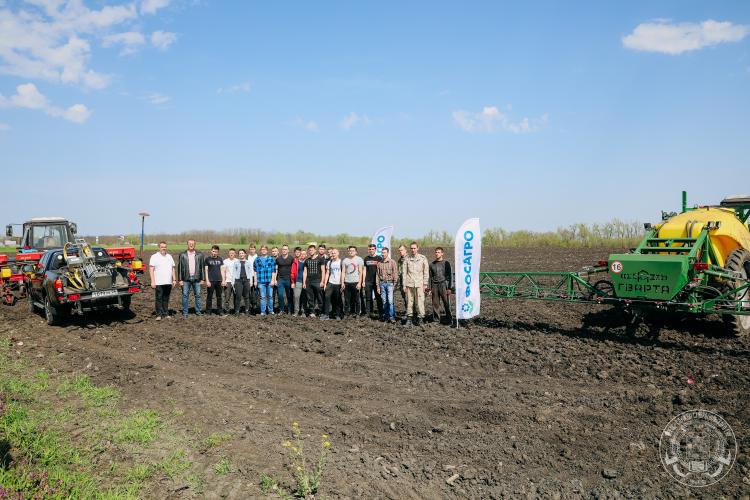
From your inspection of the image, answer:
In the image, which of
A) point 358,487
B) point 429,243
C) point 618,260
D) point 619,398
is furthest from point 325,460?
point 429,243

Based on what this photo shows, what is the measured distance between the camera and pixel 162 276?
12742mm

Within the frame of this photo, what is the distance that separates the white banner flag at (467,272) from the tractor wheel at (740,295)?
4.45 meters

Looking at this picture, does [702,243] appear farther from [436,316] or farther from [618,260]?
[436,316]

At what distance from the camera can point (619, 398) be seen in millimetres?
6902

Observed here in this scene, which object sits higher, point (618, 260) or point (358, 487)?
point (618, 260)

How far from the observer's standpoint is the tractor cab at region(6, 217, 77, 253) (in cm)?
1767

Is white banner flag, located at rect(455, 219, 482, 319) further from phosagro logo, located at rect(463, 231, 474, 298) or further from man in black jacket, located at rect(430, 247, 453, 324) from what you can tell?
man in black jacket, located at rect(430, 247, 453, 324)

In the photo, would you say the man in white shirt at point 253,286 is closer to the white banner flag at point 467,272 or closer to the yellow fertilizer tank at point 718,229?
the white banner flag at point 467,272

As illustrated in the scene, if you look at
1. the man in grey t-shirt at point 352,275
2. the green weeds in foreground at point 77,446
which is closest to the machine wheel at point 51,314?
the green weeds in foreground at point 77,446

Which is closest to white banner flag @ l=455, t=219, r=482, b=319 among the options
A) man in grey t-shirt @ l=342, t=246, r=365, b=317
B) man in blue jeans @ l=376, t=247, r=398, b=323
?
man in blue jeans @ l=376, t=247, r=398, b=323

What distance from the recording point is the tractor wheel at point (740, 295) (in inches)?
368

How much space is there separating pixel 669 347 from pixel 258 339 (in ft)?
24.4

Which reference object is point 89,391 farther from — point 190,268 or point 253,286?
point 253,286

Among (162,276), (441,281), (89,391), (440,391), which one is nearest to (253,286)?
(162,276)
